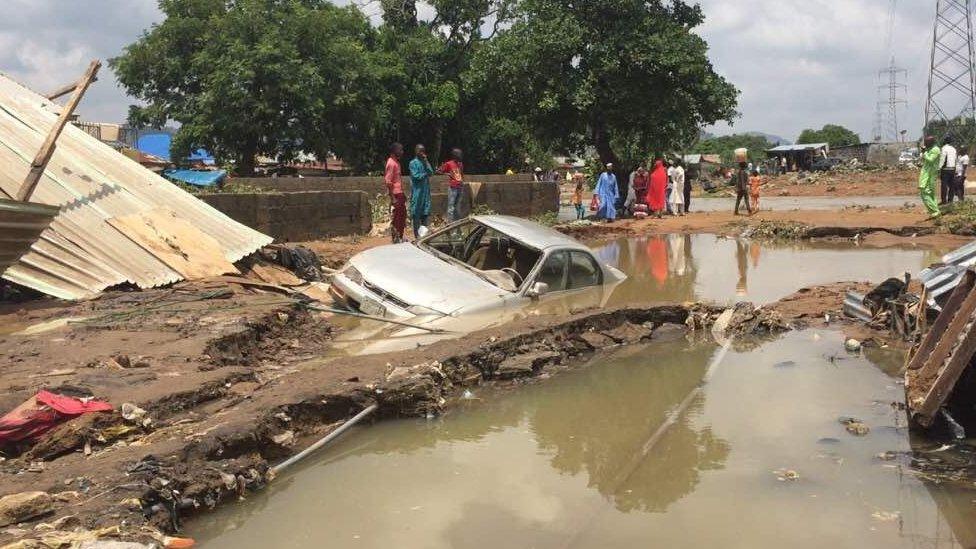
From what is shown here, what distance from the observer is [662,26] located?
2327cm

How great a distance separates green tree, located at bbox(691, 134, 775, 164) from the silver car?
63551 millimetres

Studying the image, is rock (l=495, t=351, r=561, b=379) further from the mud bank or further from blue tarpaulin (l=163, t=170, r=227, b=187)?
blue tarpaulin (l=163, t=170, r=227, b=187)

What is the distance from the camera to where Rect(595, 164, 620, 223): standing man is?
74.2 feet

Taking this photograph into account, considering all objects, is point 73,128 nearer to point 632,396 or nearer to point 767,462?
point 632,396

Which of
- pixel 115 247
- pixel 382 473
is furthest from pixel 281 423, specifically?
pixel 115 247

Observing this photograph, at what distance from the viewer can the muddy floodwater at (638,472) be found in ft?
13.0

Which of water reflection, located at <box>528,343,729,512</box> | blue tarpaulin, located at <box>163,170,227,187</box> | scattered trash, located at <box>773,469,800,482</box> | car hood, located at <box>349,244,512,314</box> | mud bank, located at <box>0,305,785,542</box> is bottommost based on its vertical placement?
scattered trash, located at <box>773,469,800,482</box>

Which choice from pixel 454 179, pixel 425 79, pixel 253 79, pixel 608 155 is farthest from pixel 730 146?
pixel 454 179

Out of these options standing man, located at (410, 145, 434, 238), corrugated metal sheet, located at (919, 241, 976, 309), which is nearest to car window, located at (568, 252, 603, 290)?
corrugated metal sheet, located at (919, 241, 976, 309)

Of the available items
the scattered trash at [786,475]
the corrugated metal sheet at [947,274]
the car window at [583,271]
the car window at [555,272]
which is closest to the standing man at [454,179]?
the car window at [583,271]

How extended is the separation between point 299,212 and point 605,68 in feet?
36.8

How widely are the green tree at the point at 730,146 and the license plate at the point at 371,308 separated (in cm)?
6540

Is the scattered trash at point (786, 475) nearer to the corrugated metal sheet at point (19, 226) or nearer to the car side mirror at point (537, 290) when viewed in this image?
the car side mirror at point (537, 290)

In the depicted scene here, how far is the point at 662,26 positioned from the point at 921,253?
11.1 m
